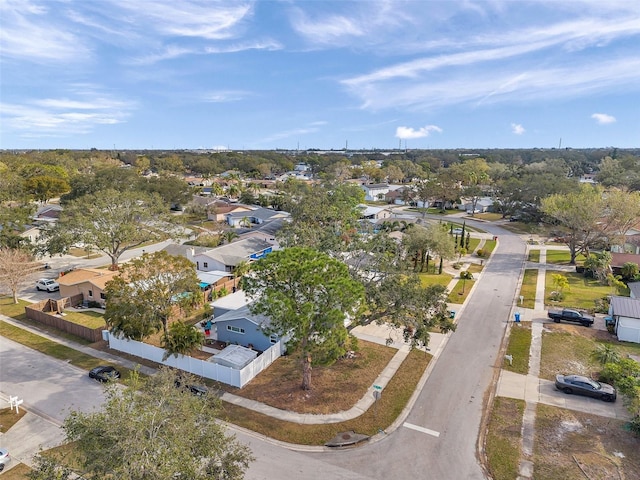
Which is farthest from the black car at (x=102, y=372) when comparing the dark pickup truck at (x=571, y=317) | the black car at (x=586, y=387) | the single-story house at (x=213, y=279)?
the dark pickup truck at (x=571, y=317)

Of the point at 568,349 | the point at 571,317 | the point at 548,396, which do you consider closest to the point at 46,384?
the point at 548,396

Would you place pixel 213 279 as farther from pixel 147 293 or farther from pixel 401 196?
pixel 401 196

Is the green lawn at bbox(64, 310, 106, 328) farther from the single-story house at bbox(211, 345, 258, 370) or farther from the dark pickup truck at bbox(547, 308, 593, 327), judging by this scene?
the dark pickup truck at bbox(547, 308, 593, 327)

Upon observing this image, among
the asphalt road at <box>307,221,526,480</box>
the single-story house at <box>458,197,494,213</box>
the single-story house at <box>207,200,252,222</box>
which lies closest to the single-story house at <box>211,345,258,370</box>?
the asphalt road at <box>307,221,526,480</box>

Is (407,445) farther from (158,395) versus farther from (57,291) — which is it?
(57,291)

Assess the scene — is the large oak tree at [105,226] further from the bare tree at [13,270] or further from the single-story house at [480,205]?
the single-story house at [480,205]

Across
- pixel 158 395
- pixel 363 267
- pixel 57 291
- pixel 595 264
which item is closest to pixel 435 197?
pixel 595 264

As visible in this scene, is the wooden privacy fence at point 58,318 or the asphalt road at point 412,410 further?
the wooden privacy fence at point 58,318
